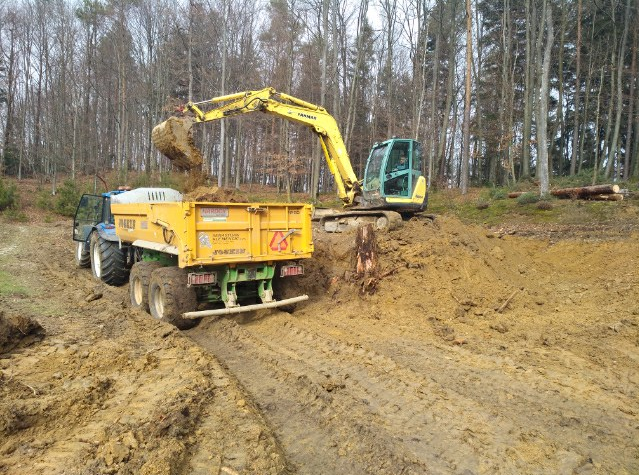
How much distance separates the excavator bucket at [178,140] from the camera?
31.9 ft

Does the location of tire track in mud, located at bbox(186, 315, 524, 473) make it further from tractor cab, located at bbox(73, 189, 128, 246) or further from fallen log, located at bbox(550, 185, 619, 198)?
fallen log, located at bbox(550, 185, 619, 198)

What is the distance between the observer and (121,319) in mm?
6406

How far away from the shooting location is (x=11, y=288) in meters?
7.84

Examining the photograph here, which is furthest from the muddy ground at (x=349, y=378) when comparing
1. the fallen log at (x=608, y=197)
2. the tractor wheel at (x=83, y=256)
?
the fallen log at (x=608, y=197)

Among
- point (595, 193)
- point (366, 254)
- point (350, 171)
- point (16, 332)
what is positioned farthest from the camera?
point (595, 193)

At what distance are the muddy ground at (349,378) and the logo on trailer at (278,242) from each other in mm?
1067

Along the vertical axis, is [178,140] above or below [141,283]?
above

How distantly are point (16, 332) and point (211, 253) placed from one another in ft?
7.94

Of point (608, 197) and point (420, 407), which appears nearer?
point (420, 407)

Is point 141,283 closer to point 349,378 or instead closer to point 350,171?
point 349,378

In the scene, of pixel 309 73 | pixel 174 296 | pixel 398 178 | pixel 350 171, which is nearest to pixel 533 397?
pixel 174 296

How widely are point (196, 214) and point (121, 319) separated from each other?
80.6 inches

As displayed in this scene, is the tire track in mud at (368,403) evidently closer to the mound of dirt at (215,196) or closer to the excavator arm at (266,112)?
the mound of dirt at (215,196)

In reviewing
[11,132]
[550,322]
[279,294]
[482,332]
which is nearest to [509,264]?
[550,322]
